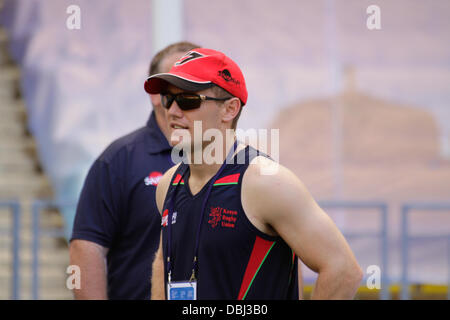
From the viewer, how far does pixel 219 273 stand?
262 centimetres

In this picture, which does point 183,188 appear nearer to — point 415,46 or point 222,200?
point 222,200

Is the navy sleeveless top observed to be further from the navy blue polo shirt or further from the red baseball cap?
the navy blue polo shirt

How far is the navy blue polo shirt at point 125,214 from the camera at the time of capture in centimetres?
378

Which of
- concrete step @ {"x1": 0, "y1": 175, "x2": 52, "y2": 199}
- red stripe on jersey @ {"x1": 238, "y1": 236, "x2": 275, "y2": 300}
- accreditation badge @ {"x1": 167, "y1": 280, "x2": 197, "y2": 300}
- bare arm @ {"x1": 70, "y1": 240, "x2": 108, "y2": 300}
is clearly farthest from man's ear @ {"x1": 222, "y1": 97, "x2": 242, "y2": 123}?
concrete step @ {"x1": 0, "y1": 175, "x2": 52, "y2": 199}

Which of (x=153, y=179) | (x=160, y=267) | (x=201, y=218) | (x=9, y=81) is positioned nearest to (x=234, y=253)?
(x=201, y=218)

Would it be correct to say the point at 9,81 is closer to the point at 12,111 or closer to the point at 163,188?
the point at 12,111

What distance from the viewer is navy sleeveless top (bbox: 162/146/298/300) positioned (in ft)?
8.45

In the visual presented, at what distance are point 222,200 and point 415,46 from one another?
6419 mm

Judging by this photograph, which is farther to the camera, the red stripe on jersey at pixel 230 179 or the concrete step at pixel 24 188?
the concrete step at pixel 24 188

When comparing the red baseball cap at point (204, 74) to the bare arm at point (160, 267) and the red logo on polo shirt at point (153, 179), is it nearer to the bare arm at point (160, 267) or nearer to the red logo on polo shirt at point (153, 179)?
the bare arm at point (160, 267)

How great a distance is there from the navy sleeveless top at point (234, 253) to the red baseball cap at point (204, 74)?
28 cm

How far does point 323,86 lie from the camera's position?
8.56 metres

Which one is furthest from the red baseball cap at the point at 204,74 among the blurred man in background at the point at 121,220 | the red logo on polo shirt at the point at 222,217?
the blurred man in background at the point at 121,220
